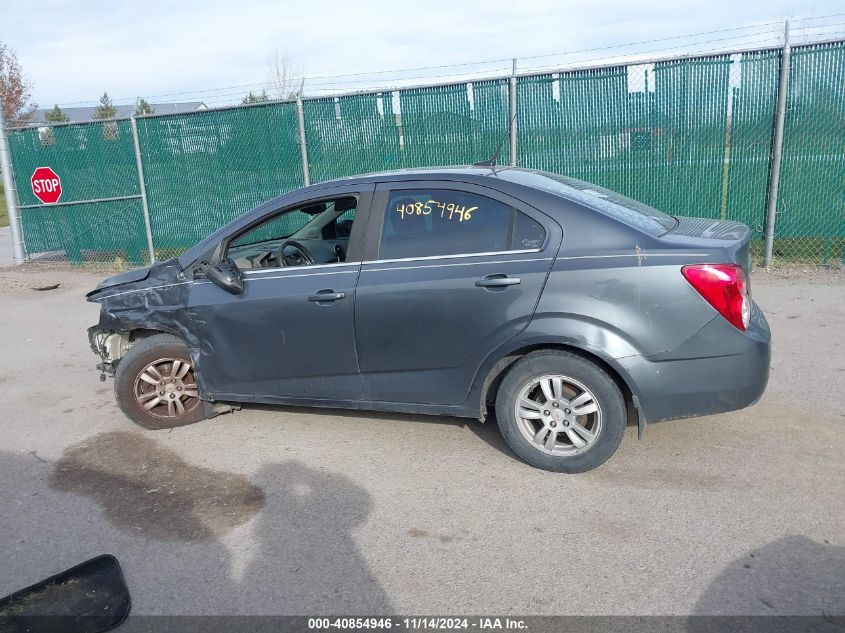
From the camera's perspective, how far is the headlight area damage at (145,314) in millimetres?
4848

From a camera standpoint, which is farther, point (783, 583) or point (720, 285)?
point (720, 285)

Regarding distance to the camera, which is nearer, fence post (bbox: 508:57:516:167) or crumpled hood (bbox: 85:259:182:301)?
crumpled hood (bbox: 85:259:182:301)

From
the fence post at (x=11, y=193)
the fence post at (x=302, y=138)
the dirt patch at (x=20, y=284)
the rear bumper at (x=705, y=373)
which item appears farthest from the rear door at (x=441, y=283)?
the fence post at (x=11, y=193)

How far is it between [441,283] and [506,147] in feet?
20.2

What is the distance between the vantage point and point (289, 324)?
4516 millimetres

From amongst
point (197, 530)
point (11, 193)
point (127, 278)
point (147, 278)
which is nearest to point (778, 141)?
point (147, 278)

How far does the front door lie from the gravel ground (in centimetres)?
42

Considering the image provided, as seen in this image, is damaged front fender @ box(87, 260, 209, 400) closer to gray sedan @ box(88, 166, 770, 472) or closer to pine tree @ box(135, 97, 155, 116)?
gray sedan @ box(88, 166, 770, 472)

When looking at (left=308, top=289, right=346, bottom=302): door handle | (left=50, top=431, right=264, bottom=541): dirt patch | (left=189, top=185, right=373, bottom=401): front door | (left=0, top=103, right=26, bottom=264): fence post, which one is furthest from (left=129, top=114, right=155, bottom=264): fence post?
(left=308, top=289, right=346, bottom=302): door handle

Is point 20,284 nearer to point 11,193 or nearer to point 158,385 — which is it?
point 11,193

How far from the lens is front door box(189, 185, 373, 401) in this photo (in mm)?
4438

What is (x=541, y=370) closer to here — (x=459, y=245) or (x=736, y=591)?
(x=459, y=245)

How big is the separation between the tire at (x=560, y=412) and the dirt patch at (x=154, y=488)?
1.55m

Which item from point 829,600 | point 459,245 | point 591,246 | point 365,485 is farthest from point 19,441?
point 829,600
